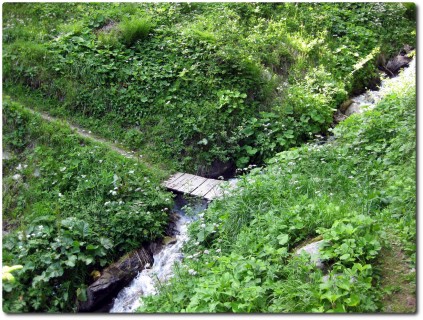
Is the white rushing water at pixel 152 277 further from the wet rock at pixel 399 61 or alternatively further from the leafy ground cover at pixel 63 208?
the wet rock at pixel 399 61

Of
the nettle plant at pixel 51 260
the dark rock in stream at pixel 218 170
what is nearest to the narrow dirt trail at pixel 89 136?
the dark rock in stream at pixel 218 170

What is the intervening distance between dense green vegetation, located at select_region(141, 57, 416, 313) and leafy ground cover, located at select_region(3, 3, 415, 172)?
1398 millimetres

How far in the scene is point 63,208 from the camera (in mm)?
6020

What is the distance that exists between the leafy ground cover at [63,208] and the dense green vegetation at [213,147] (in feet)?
0.07

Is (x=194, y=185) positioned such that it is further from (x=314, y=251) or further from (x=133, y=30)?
(x=133, y=30)

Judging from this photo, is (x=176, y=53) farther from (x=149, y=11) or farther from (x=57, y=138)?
(x=57, y=138)

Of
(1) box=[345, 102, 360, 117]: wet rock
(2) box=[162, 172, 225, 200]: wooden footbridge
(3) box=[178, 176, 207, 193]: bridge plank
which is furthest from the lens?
(1) box=[345, 102, 360, 117]: wet rock

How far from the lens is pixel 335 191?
5.41 metres

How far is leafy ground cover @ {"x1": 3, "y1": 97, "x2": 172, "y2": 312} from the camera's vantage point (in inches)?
203

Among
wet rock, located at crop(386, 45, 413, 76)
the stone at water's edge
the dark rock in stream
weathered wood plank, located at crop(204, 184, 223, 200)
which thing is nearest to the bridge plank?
weathered wood plank, located at crop(204, 184, 223, 200)

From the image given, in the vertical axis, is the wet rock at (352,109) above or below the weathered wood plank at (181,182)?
above

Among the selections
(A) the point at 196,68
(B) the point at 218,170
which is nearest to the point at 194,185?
(B) the point at 218,170

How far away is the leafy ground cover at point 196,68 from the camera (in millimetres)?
7656

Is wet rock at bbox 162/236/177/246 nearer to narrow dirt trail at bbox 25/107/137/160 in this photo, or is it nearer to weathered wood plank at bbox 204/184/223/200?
weathered wood plank at bbox 204/184/223/200
